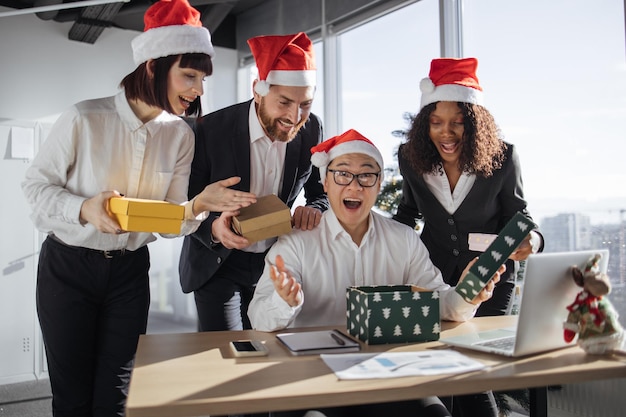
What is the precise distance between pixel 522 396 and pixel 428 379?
6.90ft

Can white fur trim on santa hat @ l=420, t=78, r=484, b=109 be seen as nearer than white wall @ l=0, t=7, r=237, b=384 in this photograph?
Yes

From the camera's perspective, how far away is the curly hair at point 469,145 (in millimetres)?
2494

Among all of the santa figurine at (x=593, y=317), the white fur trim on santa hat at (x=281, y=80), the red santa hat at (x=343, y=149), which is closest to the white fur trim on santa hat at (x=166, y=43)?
the white fur trim on santa hat at (x=281, y=80)

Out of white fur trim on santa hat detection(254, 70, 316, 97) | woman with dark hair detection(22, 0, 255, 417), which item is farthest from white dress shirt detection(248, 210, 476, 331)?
white fur trim on santa hat detection(254, 70, 316, 97)

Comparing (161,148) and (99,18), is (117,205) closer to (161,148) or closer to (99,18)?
(161,148)

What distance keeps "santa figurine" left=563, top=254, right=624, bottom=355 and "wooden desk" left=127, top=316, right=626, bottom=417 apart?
38 millimetres

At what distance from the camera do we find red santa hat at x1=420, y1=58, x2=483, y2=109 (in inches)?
101

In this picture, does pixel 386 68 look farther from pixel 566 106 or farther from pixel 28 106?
pixel 28 106

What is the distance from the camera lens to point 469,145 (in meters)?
2.50

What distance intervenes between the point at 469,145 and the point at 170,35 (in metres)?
1.25

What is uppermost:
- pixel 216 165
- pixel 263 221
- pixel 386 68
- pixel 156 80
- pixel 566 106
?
pixel 386 68

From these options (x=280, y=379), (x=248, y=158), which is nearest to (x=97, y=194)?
(x=248, y=158)

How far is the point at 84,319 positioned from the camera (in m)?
2.13

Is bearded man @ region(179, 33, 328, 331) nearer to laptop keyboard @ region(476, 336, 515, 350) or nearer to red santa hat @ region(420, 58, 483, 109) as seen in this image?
red santa hat @ region(420, 58, 483, 109)
